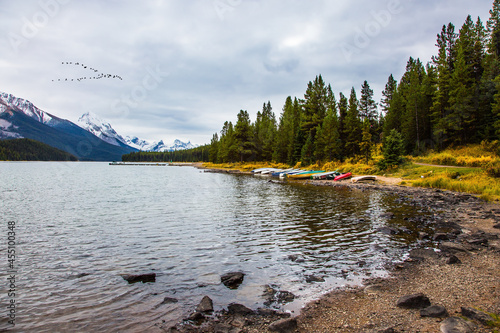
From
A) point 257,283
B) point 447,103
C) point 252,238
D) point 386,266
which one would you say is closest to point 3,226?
point 252,238

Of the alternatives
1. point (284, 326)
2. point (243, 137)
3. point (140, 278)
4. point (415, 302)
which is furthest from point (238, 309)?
point (243, 137)

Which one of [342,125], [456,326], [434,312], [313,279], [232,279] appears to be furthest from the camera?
[342,125]

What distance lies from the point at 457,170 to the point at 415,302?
35.8 meters

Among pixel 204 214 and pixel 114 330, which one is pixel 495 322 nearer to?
pixel 114 330

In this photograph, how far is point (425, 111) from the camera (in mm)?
60000

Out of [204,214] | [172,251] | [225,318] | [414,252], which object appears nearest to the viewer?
[225,318]

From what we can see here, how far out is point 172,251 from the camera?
1182 centimetres

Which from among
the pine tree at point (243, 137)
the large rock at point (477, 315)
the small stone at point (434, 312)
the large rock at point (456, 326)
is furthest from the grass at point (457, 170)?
the pine tree at point (243, 137)

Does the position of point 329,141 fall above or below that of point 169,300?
above

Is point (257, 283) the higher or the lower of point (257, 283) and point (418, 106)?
the lower

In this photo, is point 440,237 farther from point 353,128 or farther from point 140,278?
point 353,128

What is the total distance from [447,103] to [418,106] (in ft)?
24.0

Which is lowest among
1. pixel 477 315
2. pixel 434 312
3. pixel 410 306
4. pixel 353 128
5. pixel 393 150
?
pixel 410 306

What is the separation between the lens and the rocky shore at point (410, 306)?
5.72m
